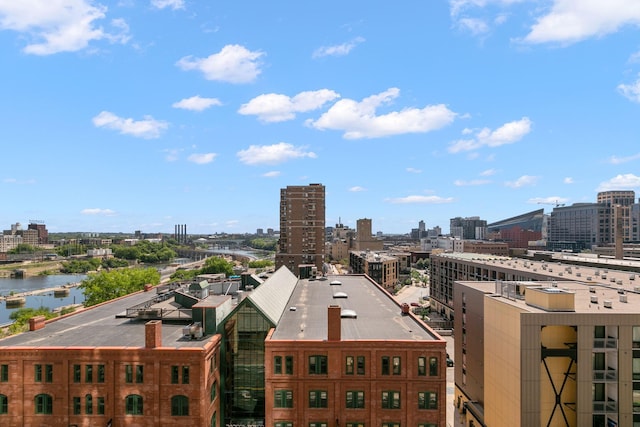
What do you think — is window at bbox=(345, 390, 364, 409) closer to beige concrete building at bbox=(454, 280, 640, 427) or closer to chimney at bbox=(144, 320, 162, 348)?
beige concrete building at bbox=(454, 280, 640, 427)

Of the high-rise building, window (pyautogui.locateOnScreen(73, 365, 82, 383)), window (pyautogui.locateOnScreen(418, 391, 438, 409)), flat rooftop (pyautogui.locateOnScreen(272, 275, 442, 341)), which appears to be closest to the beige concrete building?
window (pyautogui.locateOnScreen(418, 391, 438, 409))

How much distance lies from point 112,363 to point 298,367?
1796 centimetres

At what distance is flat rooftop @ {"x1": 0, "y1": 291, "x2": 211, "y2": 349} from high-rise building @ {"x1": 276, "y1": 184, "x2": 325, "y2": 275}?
117 m

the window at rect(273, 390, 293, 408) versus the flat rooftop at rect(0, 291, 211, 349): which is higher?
the flat rooftop at rect(0, 291, 211, 349)

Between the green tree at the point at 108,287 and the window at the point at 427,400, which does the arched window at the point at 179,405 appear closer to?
the window at the point at 427,400

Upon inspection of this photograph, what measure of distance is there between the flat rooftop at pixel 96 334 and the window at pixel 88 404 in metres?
4.81

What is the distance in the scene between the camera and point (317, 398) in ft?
130

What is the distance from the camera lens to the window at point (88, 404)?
38719mm

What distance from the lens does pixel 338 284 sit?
7675cm

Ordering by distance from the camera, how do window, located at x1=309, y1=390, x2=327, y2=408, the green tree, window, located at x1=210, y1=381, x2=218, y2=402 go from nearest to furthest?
window, located at x1=309, y1=390, x2=327, y2=408
window, located at x1=210, y1=381, x2=218, y2=402
the green tree

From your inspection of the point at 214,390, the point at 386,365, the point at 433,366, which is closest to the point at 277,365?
the point at 214,390

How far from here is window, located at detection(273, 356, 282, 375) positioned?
39781 mm

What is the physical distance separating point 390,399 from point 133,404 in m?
25.0

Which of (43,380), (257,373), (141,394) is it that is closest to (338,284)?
(257,373)
